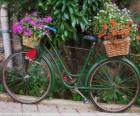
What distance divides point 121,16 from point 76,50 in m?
1.14

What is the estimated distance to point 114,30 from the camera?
6449 mm

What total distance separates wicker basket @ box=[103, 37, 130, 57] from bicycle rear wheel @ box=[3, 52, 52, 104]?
1.07 metres

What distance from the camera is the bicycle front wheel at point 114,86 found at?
22.4ft

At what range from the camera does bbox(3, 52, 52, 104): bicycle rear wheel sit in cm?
692

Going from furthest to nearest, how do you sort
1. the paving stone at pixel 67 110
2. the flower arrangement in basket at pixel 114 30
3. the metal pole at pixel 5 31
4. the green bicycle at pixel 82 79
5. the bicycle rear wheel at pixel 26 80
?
the metal pole at pixel 5 31, the bicycle rear wheel at pixel 26 80, the green bicycle at pixel 82 79, the paving stone at pixel 67 110, the flower arrangement in basket at pixel 114 30

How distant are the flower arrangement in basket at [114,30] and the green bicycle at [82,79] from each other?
179 mm

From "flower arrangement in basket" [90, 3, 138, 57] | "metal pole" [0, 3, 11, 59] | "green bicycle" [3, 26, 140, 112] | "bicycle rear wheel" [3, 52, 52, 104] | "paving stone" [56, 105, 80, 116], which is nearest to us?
"flower arrangement in basket" [90, 3, 138, 57]

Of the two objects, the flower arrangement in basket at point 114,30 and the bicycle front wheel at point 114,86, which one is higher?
the flower arrangement in basket at point 114,30

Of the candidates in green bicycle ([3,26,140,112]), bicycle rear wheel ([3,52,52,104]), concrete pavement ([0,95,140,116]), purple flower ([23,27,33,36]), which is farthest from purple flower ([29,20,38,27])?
concrete pavement ([0,95,140,116])

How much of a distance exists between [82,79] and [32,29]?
1178mm

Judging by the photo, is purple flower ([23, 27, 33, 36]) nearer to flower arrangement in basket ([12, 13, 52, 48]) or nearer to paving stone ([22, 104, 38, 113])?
flower arrangement in basket ([12, 13, 52, 48])

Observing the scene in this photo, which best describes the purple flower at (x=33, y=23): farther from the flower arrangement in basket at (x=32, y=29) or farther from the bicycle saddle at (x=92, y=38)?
the bicycle saddle at (x=92, y=38)

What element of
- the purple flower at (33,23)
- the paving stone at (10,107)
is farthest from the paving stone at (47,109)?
the purple flower at (33,23)

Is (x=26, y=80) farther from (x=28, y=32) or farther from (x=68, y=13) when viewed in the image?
(x=68, y=13)
